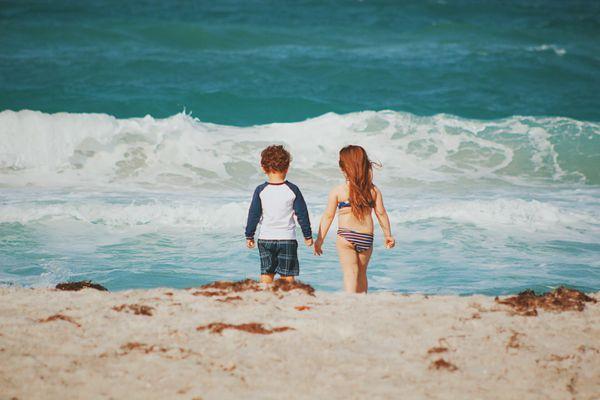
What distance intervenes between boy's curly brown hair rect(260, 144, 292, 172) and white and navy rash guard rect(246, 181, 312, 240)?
148mm

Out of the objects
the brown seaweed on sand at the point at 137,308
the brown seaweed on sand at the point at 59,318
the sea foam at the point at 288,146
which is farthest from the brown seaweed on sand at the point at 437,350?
the sea foam at the point at 288,146

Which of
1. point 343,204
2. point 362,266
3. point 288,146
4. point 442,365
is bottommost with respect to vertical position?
point 442,365

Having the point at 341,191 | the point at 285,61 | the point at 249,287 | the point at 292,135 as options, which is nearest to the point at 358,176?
the point at 341,191

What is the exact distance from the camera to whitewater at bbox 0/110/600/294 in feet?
23.9

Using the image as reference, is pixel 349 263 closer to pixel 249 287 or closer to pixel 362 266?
pixel 362 266

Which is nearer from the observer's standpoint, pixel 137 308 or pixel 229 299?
pixel 137 308

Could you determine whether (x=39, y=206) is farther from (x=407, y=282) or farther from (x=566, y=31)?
(x=566, y=31)

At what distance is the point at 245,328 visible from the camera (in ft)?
13.9

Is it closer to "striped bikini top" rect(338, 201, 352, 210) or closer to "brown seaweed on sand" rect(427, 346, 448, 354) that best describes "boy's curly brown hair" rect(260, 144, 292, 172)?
"striped bikini top" rect(338, 201, 352, 210)

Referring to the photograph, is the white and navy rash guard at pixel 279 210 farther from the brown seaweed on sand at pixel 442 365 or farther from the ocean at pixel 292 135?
the brown seaweed on sand at pixel 442 365

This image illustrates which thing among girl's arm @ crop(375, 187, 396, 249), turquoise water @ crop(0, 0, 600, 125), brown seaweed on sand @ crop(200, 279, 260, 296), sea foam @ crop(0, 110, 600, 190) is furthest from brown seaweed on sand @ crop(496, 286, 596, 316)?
turquoise water @ crop(0, 0, 600, 125)

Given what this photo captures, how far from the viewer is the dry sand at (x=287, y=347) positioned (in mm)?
3467

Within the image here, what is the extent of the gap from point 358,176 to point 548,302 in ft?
5.18

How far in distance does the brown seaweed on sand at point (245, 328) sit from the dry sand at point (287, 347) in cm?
1
